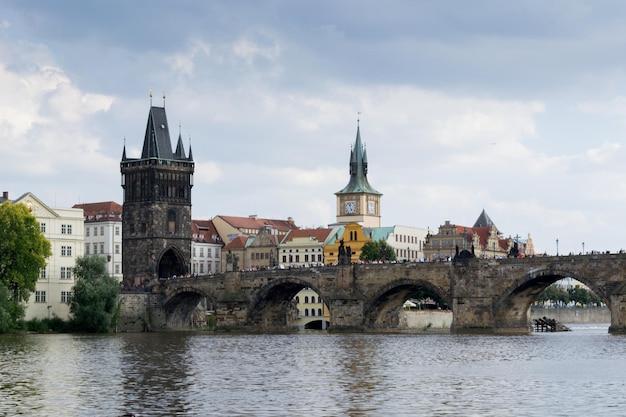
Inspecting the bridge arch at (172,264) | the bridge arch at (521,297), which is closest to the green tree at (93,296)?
the bridge arch at (172,264)

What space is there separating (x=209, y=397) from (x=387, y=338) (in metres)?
48.6

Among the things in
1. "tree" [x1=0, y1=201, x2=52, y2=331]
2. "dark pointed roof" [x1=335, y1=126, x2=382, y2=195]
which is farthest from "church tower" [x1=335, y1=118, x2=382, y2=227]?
"tree" [x1=0, y1=201, x2=52, y2=331]

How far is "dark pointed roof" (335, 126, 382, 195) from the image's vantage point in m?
194

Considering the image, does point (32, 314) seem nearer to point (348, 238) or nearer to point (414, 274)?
Answer: point (414, 274)

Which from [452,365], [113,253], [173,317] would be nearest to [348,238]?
[113,253]

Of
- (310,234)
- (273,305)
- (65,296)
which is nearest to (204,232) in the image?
(310,234)

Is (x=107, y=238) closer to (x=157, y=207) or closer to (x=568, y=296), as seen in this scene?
(x=157, y=207)

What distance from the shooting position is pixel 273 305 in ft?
381

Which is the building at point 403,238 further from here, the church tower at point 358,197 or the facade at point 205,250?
the facade at point 205,250

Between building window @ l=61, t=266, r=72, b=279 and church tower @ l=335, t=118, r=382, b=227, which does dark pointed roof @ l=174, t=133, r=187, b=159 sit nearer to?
building window @ l=61, t=266, r=72, b=279

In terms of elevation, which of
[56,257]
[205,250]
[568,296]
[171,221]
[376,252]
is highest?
[171,221]

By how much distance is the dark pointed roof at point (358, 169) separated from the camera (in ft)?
638

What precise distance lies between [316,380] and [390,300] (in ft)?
188

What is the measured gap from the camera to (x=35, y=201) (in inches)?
4205
